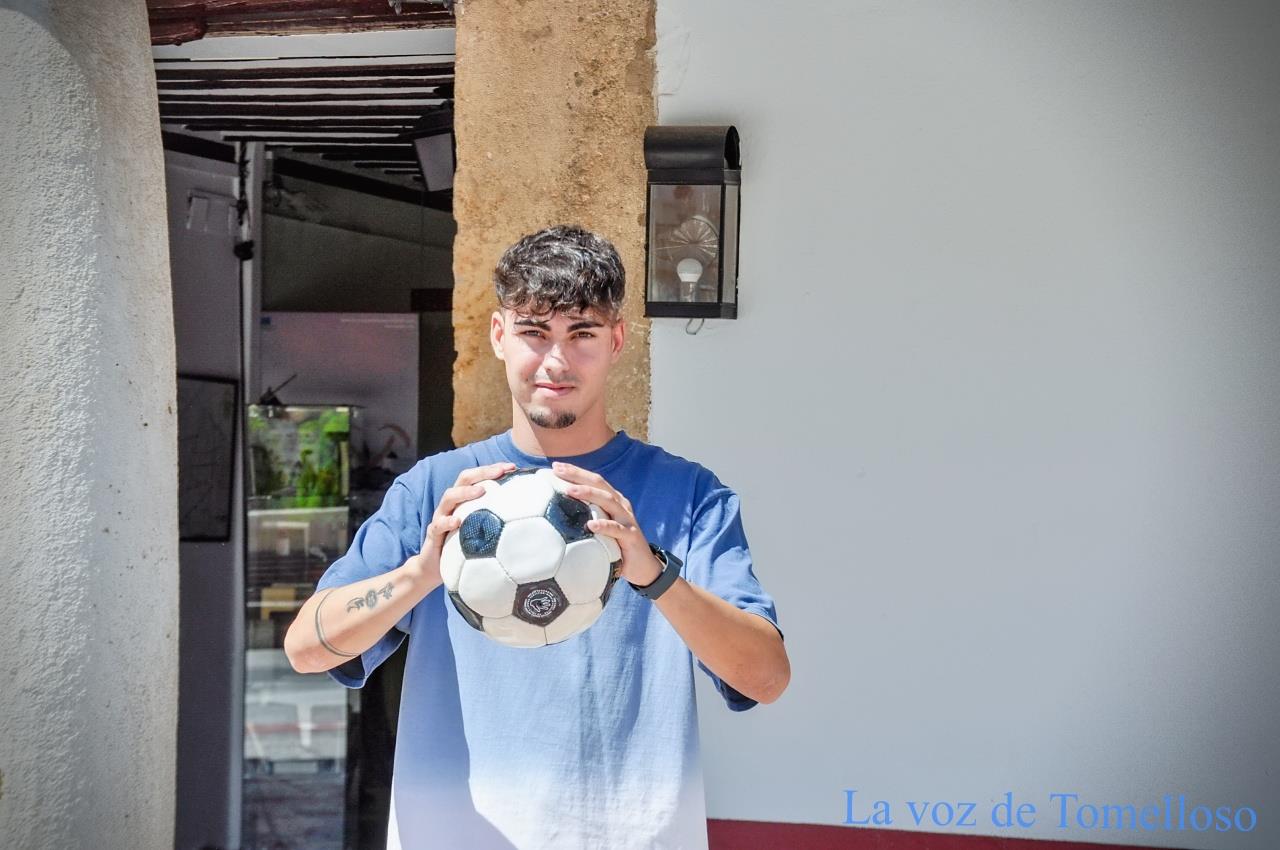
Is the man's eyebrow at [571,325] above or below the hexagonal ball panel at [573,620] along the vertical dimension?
above

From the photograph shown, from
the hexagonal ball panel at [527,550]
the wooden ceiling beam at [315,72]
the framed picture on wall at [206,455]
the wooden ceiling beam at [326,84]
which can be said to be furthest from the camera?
the framed picture on wall at [206,455]

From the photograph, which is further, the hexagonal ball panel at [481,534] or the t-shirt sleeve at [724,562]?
the t-shirt sleeve at [724,562]

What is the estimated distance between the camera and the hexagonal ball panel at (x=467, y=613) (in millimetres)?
1895

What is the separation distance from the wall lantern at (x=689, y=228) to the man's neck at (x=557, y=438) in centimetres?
102

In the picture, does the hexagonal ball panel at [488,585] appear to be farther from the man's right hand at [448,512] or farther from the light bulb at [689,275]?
the light bulb at [689,275]

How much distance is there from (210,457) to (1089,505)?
402 cm

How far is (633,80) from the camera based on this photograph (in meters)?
3.32

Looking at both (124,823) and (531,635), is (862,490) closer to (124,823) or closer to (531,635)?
(531,635)

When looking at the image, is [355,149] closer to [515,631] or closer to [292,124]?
[292,124]

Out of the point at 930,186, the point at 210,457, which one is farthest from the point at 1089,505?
the point at 210,457

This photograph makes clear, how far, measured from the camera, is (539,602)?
6.07ft

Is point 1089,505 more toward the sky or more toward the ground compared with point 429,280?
more toward the ground

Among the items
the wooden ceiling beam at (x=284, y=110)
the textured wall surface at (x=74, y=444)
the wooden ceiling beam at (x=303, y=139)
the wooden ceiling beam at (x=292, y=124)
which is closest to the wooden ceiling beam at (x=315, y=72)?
the wooden ceiling beam at (x=284, y=110)

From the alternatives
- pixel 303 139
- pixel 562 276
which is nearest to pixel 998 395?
pixel 562 276
